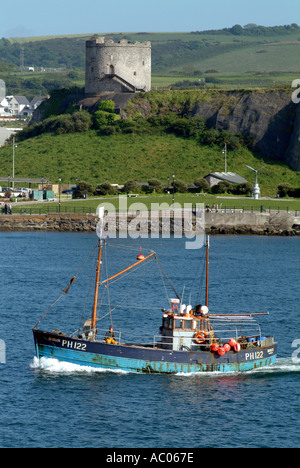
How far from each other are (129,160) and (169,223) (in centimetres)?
3754

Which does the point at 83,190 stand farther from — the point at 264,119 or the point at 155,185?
the point at 264,119

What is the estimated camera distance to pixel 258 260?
96375mm

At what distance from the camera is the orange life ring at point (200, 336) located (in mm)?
50375

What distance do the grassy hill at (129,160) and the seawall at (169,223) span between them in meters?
20.8

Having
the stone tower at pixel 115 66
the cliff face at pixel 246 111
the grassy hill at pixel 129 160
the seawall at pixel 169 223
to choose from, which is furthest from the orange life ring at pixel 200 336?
the stone tower at pixel 115 66

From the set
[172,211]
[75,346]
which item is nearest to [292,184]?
[172,211]

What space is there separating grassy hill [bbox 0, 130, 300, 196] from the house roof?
11.4 ft

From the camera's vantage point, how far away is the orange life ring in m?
50.4

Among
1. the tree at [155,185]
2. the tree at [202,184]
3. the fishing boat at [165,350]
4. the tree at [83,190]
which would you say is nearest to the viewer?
the fishing boat at [165,350]

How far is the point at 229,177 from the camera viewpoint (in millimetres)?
141750

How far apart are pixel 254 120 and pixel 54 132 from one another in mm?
37566

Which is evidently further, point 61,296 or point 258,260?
point 258,260

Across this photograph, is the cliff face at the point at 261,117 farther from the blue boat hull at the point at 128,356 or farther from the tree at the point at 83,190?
the blue boat hull at the point at 128,356

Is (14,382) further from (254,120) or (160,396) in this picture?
(254,120)
